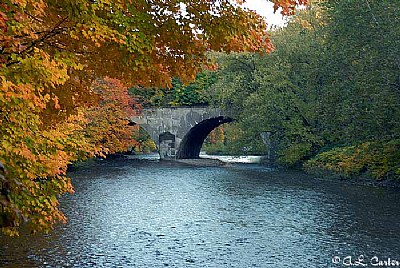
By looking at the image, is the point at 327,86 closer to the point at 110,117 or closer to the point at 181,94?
the point at 110,117

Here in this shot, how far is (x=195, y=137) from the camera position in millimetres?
48562

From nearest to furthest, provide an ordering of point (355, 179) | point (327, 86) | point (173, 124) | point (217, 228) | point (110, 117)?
point (217, 228), point (355, 179), point (327, 86), point (110, 117), point (173, 124)

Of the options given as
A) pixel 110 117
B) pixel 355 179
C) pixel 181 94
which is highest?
pixel 181 94

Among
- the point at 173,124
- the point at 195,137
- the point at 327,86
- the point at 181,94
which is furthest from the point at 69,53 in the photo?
the point at 195,137

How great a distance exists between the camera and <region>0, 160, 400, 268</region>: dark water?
35.9 ft

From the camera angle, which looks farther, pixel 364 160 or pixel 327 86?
pixel 327 86

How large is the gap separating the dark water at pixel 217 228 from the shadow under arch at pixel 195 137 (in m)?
19.9

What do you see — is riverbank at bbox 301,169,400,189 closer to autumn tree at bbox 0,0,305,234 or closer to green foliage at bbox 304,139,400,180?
green foliage at bbox 304,139,400,180

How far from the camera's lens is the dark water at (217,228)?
10.9m

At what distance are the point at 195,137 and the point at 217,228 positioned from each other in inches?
1353

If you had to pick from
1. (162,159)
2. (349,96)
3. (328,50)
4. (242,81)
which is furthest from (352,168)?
(162,159)

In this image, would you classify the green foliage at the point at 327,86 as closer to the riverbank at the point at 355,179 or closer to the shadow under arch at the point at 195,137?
the riverbank at the point at 355,179

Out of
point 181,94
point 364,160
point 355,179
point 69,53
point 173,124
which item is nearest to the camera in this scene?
point 69,53

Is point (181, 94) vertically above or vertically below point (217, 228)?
above
